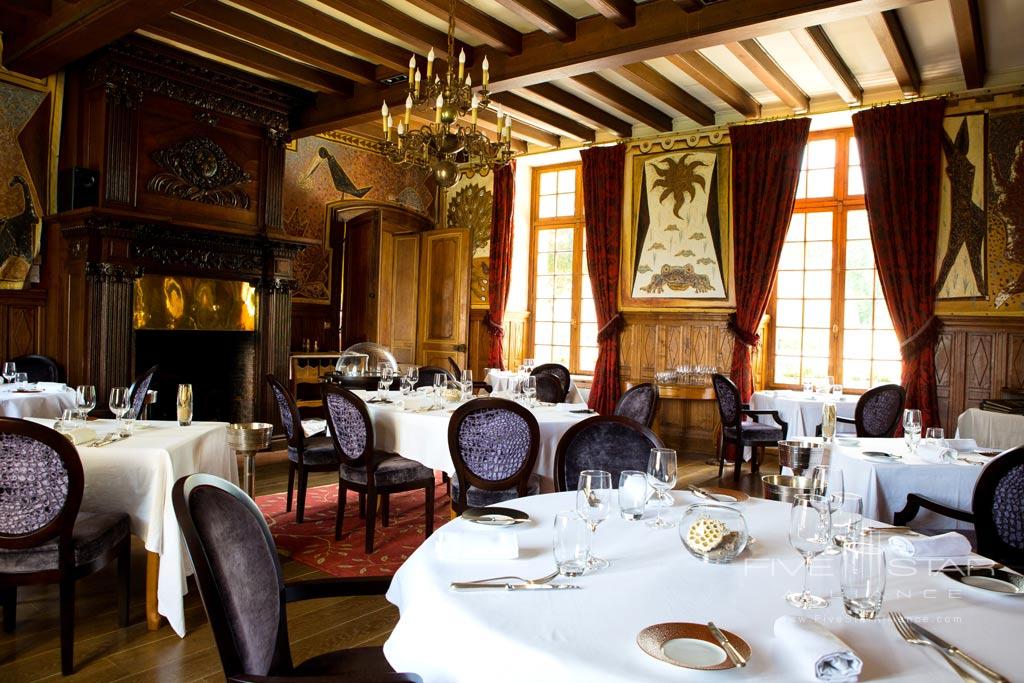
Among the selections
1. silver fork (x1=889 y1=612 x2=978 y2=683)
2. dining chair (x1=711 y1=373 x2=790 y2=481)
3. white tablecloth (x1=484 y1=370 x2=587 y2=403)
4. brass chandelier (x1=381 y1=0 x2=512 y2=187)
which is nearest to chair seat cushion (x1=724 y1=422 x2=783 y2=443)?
dining chair (x1=711 y1=373 x2=790 y2=481)

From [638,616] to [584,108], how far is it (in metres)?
7.06

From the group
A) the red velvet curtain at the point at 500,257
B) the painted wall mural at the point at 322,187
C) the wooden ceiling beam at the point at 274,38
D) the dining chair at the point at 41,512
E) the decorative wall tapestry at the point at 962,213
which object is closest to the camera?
the dining chair at the point at 41,512

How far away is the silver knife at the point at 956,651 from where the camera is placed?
1.06 meters

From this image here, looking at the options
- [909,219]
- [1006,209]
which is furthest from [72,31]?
[1006,209]

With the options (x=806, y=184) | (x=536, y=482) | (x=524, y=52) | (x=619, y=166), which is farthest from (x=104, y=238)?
(x=806, y=184)

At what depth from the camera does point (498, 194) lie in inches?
353

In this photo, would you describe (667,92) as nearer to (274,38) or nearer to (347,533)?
(274,38)

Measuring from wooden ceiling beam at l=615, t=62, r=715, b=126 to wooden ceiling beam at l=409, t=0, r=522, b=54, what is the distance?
1.08 metres

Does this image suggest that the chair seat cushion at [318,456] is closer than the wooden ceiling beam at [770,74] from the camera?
Yes

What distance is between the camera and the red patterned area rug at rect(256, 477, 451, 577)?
3.83 meters

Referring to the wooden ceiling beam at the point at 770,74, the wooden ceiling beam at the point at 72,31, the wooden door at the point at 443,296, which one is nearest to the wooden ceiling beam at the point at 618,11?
the wooden ceiling beam at the point at 770,74

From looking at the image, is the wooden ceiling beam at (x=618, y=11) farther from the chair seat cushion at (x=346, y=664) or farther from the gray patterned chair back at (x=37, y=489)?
the chair seat cushion at (x=346, y=664)

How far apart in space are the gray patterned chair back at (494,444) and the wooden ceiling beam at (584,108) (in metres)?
4.27

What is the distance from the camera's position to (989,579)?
1506 mm
